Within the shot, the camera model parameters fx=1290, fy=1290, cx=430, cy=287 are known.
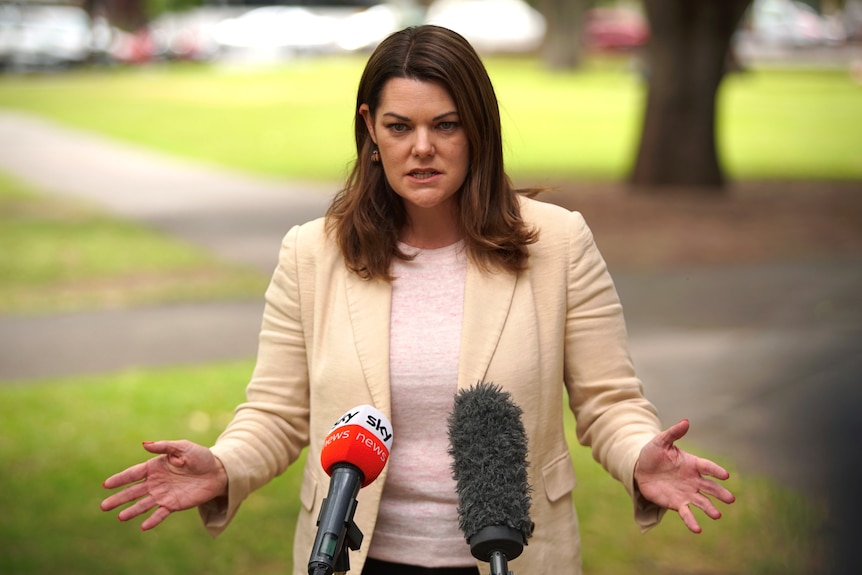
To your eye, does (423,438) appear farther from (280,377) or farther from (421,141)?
(421,141)

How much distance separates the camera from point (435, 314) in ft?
9.78

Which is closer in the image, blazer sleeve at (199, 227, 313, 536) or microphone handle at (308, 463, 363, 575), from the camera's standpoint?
microphone handle at (308, 463, 363, 575)

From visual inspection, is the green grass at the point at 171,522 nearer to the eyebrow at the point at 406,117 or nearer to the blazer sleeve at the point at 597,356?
the blazer sleeve at the point at 597,356

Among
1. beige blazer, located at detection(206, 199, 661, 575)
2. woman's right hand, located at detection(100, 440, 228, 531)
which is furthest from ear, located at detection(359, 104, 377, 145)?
woman's right hand, located at detection(100, 440, 228, 531)

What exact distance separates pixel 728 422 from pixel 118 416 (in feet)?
11.5

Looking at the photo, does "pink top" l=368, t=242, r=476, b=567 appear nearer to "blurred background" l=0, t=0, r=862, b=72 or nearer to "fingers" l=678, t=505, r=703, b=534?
"fingers" l=678, t=505, r=703, b=534

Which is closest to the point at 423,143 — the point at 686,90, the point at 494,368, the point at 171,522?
the point at 494,368

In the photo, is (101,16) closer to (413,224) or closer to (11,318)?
(11,318)

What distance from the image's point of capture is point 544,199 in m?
12.7

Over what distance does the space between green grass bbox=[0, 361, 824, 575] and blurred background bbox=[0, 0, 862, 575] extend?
0.06 feet

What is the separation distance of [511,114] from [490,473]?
13.9 metres

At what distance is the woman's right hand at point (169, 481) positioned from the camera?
2725 mm

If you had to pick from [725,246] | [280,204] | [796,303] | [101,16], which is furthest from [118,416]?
[101,16]

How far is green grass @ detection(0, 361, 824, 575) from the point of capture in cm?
560
